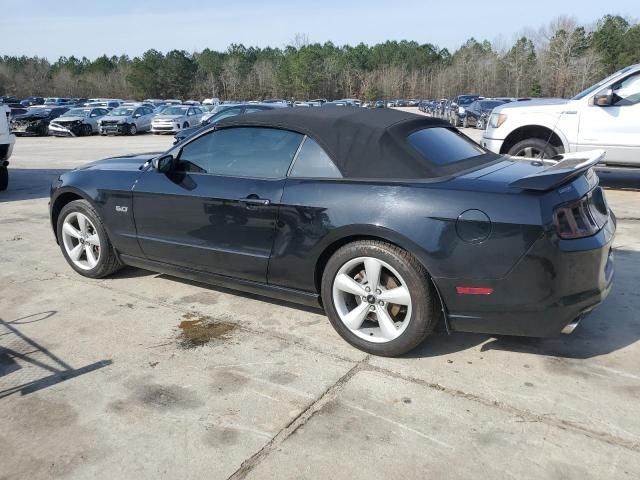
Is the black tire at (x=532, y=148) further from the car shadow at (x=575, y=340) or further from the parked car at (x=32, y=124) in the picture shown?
the parked car at (x=32, y=124)

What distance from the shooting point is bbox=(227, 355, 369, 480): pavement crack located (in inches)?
97.3

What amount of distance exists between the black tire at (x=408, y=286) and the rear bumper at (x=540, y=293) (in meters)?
0.11

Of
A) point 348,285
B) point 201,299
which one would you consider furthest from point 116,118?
point 348,285

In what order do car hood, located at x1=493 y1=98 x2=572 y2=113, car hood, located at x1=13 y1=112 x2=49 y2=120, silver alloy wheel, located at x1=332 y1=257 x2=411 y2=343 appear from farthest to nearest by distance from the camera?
1. car hood, located at x1=13 y1=112 x2=49 y2=120
2. car hood, located at x1=493 y1=98 x2=572 y2=113
3. silver alloy wheel, located at x1=332 y1=257 x2=411 y2=343

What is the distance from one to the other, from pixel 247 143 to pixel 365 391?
2.00 m

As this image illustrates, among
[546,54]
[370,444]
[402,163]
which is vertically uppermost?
[546,54]

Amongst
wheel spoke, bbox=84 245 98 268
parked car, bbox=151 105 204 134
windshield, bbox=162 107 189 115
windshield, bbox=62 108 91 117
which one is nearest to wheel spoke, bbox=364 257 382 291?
wheel spoke, bbox=84 245 98 268

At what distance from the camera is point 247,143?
4051mm

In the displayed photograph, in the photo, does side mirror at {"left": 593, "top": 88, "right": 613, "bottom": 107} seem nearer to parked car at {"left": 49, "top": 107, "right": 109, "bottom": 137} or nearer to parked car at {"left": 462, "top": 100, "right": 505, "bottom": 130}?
parked car at {"left": 462, "top": 100, "right": 505, "bottom": 130}

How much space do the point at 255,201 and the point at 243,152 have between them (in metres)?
0.49

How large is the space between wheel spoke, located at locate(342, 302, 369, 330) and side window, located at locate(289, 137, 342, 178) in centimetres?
86

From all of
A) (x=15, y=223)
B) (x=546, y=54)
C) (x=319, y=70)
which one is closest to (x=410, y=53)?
(x=319, y=70)

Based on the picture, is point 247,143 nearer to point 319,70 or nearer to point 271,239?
point 271,239

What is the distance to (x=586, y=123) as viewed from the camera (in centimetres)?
838
